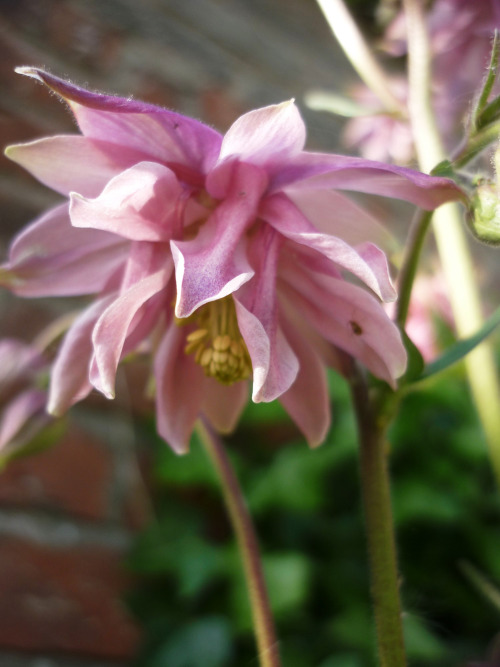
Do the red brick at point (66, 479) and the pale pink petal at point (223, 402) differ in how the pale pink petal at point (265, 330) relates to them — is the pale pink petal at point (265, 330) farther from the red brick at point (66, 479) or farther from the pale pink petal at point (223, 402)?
the red brick at point (66, 479)

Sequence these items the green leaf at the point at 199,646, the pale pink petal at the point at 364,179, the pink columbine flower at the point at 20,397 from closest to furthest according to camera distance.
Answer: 1. the pale pink petal at the point at 364,179
2. the pink columbine flower at the point at 20,397
3. the green leaf at the point at 199,646

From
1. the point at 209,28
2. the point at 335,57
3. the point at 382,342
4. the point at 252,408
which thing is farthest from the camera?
the point at 335,57

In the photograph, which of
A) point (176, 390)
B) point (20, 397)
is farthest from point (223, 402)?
point (20, 397)

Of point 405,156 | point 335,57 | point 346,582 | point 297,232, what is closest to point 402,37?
point 405,156

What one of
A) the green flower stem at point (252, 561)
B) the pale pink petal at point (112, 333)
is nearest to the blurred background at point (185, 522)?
the green flower stem at point (252, 561)

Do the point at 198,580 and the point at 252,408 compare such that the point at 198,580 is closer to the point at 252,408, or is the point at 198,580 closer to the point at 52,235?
the point at 252,408

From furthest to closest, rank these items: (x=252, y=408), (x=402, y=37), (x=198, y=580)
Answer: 1. (x=252, y=408)
2. (x=198, y=580)
3. (x=402, y=37)
